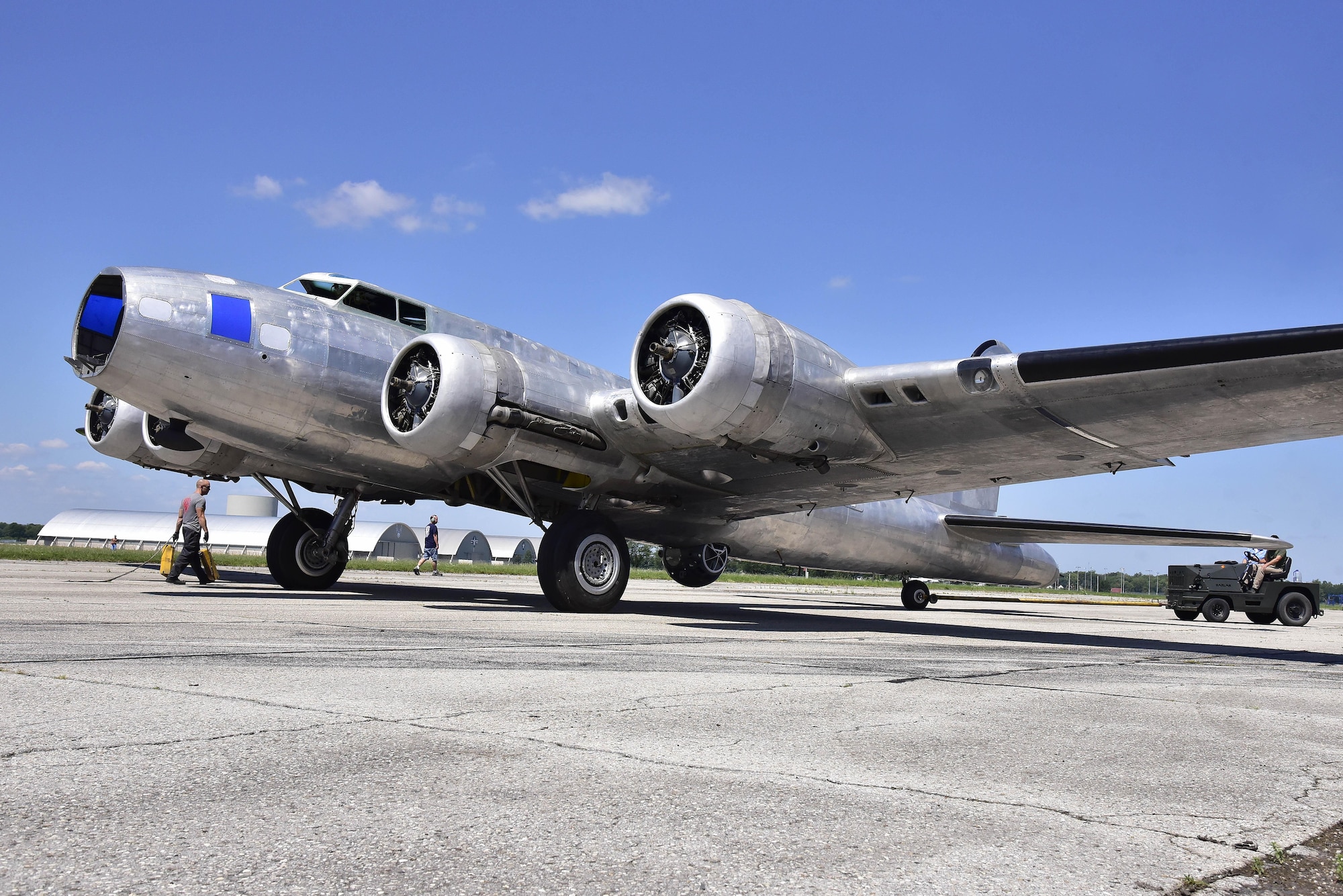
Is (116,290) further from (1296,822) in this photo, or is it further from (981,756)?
(1296,822)

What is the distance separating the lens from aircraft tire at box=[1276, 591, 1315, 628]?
2133cm

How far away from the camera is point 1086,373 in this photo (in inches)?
350

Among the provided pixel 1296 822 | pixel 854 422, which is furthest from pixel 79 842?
pixel 854 422

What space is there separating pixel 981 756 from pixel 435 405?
8647 millimetres

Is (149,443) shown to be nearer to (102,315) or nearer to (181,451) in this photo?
(181,451)

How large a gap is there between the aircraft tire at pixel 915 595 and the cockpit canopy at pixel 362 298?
13713 mm

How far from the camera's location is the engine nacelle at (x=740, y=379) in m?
9.84

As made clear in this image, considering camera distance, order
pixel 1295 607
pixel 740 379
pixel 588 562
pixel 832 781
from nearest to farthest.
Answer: pixel 832 781 → pixel 740 379 → pixel 588 562 → pixel 1295 607

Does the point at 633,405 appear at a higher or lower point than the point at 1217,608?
higher

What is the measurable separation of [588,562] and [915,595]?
40.2 ft

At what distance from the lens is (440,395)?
10938 millimetres

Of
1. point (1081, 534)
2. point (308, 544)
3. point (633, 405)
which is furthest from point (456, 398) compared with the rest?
point (1081, 534)

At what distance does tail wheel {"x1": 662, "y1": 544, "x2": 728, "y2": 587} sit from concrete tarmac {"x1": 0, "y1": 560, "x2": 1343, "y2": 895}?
402 inches

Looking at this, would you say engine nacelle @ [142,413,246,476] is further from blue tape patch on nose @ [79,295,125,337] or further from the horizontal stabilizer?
the horizontal stabilizer
